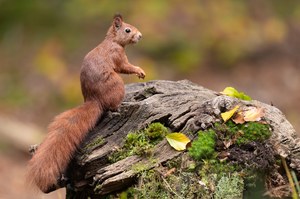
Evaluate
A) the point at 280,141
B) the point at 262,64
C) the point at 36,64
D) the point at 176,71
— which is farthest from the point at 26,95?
the point at 280,141

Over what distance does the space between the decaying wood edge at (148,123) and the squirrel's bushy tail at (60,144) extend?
113 millimetres

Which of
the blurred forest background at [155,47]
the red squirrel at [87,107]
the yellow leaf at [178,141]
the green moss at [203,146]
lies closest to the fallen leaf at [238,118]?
the green moss at [203,146]

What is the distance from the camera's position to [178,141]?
4.61 m

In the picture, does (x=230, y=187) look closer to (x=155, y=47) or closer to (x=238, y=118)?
(x=238, y=118)

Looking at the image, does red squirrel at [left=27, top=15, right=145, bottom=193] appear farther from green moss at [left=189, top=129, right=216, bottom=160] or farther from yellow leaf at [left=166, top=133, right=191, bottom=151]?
green moss at [left=189, top=129, right=216, bottom=160]

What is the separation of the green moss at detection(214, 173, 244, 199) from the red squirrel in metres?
1.05

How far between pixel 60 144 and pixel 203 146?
Answer: 1.04 metres

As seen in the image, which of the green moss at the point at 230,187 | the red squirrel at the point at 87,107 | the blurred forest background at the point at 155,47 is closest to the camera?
the green moss at the point at 230,187

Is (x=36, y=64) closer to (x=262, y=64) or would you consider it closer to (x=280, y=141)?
(x=262, y=64)

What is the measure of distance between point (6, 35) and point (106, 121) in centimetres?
920

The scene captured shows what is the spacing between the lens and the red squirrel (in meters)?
4.57

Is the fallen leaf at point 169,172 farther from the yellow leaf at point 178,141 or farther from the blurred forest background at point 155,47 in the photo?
the blurred forest background at point 155,47

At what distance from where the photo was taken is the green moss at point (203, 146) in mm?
4535

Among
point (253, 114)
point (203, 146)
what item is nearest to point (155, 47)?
point (253, 114)
